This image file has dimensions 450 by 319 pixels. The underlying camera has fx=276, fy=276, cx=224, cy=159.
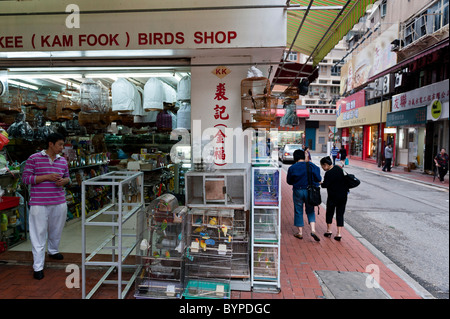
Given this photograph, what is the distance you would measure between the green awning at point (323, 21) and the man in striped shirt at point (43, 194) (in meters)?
4.12

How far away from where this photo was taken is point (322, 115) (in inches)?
1663

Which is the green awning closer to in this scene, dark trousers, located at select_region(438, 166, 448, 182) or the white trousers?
the white trousers

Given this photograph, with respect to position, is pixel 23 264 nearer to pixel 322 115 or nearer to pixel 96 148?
pixel 96 148

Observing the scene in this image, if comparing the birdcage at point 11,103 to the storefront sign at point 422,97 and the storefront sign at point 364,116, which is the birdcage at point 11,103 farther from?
the storefront sign at point 364,116

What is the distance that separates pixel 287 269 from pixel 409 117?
16.5m

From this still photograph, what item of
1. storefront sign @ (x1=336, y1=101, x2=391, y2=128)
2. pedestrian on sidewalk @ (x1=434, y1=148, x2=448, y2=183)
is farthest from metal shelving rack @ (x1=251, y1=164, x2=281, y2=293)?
storefront sign @ (x1=336, y1=101, x2=391, y2=128)

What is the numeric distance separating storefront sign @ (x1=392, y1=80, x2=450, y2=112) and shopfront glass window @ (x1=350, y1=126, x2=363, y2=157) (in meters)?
9.26

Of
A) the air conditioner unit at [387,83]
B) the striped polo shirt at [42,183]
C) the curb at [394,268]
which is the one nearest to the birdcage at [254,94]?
the striped polo shirt at [42,183]

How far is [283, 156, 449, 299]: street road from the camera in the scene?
4.61 m

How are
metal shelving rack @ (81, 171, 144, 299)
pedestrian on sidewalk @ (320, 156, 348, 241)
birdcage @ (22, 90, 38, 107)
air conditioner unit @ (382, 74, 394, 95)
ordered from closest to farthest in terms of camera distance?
metal shelving rack @ (81, 171, 144, 299) → pedestrian on sidewalk @ (320, 156, 348, 241) → birdcage @ (22, 90, 38, 107) → air conditioner unit @ (382, 74, 394, 95)

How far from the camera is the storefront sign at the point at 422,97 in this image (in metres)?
13.3

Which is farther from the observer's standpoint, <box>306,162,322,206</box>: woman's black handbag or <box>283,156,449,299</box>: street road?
<box>306,162,322,206</box>: woman's black handbag

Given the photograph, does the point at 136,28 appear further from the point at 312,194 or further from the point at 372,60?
the point at 372,60

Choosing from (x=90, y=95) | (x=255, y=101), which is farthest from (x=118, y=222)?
(x=90, y=95)
